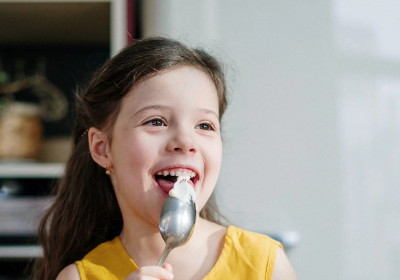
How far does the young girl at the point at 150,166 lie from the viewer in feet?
3.03

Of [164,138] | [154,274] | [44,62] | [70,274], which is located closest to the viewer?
[154,274]

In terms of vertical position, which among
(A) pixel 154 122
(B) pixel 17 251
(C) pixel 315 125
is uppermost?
(A) pixel 154 122

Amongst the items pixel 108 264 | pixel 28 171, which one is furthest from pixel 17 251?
pixel 108 264

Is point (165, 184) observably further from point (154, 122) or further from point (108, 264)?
point (108, 264)

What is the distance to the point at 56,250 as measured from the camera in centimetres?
117

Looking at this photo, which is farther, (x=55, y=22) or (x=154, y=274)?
(x=55, y=22)

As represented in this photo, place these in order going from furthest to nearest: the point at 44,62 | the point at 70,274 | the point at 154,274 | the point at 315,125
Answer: the point at 44,62, the point at 315,125, the point at 70,274, the point at 154,274

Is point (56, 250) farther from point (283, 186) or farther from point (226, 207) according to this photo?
point (283, 186)

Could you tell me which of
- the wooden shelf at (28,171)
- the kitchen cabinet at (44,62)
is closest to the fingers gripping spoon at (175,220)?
the kitchen cabinet at (44,62)

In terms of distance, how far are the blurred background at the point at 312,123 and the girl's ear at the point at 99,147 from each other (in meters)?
0.41

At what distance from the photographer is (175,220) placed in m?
0.87

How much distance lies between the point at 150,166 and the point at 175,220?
0.10 meters

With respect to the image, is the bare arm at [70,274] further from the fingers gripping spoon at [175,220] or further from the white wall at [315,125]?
the white wall at [315,125]

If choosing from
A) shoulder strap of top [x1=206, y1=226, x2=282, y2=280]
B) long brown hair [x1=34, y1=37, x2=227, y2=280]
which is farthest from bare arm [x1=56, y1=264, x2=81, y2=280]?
shoulder strap of top [x1=206, y1=226, x2=282, y2=280]
